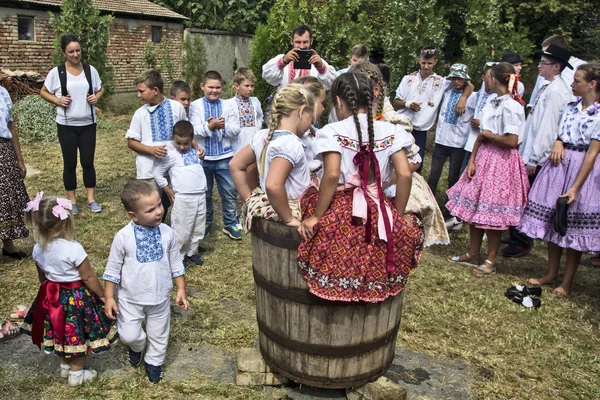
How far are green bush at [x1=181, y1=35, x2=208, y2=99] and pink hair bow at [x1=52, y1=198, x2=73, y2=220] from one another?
48.1 ft

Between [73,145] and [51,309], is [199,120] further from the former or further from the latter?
[51,309]

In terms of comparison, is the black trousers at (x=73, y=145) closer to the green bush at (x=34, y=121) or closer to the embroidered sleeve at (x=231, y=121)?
the embroidered sleeve at (x=231, y=121)

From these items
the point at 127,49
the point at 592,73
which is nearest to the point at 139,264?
the point at 592,73

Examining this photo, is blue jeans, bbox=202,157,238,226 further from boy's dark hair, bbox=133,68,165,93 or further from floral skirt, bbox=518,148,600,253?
floral skirt, bbox=518,148,600,253

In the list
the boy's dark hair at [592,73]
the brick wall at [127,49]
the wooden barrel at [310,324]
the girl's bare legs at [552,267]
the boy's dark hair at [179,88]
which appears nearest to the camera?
the wooden barrel at [310,324]

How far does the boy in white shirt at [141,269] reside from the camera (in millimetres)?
2914

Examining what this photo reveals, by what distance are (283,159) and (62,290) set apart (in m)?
1.52

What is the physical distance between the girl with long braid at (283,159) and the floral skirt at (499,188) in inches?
108

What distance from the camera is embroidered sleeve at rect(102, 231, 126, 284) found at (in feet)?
9.55

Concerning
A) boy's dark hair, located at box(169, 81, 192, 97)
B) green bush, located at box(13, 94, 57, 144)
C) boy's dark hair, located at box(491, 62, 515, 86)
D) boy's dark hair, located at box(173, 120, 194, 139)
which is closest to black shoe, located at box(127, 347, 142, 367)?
boy's dark hair, located at box(173, 120, 194, 139)

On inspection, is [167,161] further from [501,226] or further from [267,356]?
[501,226]

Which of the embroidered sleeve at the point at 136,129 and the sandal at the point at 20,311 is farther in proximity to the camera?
the embroidered sleeve at the point at 136,129

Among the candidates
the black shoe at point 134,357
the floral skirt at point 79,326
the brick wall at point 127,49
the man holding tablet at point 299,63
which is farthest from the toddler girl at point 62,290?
the brick wall at point 127,49

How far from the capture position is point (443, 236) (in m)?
4.02
